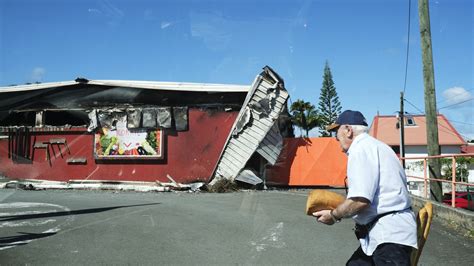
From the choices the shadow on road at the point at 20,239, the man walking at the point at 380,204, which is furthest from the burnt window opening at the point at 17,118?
the man walking at the point at 380,204

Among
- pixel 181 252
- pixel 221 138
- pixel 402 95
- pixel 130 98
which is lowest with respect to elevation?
pixel 181 252

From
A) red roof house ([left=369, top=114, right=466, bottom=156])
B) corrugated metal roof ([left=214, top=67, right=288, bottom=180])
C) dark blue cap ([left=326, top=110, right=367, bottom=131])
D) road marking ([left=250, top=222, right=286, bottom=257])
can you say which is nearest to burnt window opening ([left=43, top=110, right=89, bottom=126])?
corrugated metal roof ([left=214, top=67, right=288, bottom=180])

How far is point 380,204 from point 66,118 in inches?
749

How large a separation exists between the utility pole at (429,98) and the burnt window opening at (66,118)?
Result: 13.8 metres

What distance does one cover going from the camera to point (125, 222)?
8664 mm

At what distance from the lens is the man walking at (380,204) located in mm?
2857

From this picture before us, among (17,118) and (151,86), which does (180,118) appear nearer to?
(151,86)

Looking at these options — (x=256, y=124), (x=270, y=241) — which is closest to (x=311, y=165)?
(x=256, y=124)

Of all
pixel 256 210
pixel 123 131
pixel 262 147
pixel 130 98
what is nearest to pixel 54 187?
pixel 123 131

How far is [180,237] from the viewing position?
7375mm

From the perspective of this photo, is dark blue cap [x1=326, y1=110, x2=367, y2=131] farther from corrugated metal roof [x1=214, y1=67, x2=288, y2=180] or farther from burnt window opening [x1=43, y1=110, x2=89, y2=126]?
burnt window opening [x1=43, y1=110, x2=89, y2=126]

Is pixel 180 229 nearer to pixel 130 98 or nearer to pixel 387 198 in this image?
pixel 387 198

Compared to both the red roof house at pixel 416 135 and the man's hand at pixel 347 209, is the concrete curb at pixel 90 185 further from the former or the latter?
the red roof house at pixel 416 135

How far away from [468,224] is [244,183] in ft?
33.1
